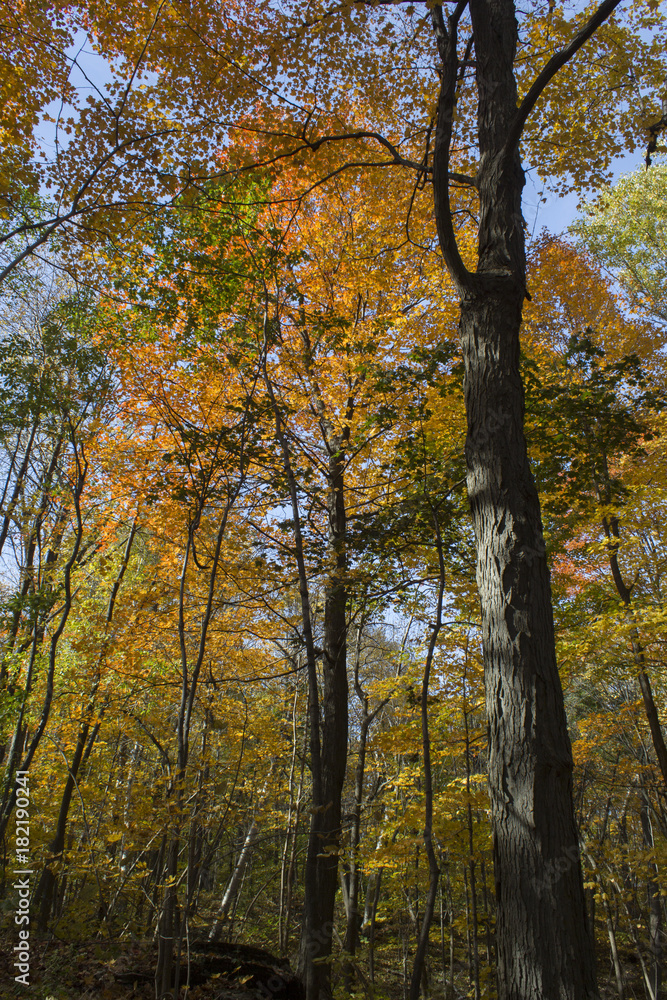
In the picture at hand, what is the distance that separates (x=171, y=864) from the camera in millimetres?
3127

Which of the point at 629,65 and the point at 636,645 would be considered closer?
the point at 629,65

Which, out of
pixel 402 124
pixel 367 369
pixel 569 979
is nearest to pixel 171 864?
pixel 569 979

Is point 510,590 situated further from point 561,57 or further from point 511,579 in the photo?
point 561,57

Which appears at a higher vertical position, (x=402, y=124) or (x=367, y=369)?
(x=402, y=124)

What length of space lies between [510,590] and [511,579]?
5cm

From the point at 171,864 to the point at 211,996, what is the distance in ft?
7.67

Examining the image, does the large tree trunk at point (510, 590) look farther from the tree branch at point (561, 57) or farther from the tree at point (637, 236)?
the tree at point (637, 236)

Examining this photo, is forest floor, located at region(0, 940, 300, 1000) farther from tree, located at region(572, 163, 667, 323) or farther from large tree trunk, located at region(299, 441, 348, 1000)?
tree, located at region(572, 163, 667, 323)

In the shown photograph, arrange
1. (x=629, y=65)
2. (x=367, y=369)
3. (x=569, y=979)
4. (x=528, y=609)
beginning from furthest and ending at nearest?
(x=367, y=369) < (x=629, y=65) < (x=528, y=609) < (x=569, y=979)

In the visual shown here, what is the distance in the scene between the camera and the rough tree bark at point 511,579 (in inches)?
75.3

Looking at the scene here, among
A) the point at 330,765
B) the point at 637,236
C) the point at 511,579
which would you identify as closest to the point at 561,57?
the point at 511,579

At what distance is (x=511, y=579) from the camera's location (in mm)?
2393

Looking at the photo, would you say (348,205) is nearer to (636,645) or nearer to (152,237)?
(152,237)

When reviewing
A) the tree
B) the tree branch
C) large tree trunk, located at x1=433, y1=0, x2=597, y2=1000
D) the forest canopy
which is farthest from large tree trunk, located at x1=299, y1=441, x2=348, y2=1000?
the tree
